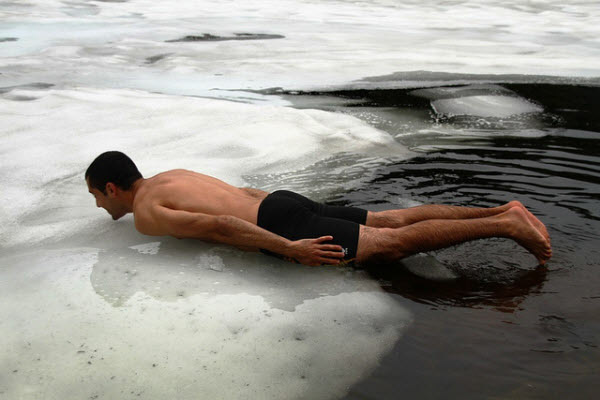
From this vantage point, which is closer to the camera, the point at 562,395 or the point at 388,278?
the point at 562,395

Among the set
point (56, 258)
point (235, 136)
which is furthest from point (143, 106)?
point (56, 258)

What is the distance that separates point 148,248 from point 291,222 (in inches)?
34.3

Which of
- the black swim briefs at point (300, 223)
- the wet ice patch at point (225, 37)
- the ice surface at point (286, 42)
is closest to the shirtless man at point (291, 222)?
the black swim briefs at point (300, 223)

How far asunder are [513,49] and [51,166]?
6.89m

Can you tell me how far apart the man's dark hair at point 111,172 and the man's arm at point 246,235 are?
337mm

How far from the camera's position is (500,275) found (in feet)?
10.3

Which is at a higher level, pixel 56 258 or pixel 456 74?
pixel 456 74

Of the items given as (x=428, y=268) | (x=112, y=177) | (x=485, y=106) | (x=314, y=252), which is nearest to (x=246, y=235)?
(x=314, y=252)

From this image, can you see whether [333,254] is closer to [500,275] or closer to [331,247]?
[331,247]

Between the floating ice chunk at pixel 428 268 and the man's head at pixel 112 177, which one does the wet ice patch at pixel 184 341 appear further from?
the man's head at pixel 112 177

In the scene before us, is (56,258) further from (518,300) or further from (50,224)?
(518,300)

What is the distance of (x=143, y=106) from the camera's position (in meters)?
6.06

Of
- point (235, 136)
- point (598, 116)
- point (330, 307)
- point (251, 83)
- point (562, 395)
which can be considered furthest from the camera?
point (251, 83)

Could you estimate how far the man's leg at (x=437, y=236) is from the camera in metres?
3.16
